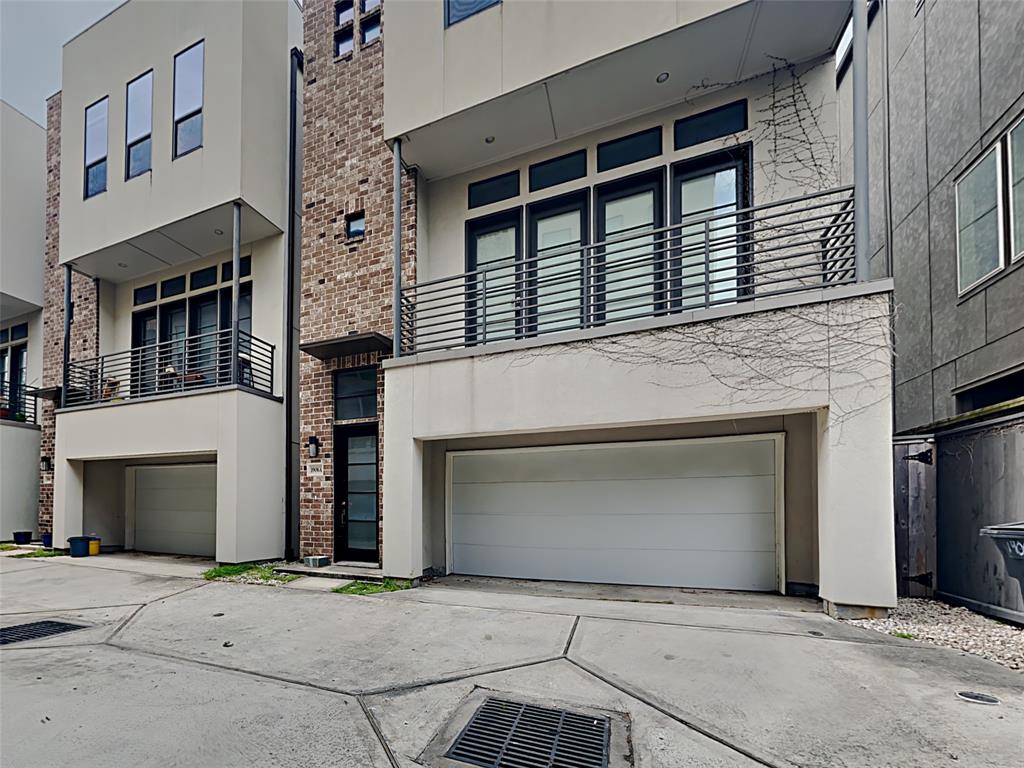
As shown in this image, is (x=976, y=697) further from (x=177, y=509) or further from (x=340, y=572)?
(x=177, y=509)

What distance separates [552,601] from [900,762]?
11.5 ft

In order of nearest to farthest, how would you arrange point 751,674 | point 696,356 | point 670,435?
point 751,674 < point 696,356 < point 670,435

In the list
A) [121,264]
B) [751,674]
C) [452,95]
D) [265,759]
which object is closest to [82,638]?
[265,759]

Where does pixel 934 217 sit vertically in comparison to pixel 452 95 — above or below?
below

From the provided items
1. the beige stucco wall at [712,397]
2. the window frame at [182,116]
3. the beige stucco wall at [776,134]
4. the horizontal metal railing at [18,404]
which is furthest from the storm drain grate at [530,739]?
the horizontal metal railing at [18,404]

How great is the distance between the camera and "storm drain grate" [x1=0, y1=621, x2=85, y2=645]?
15.2 feet

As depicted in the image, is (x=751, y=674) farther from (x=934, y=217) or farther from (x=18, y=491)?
(x=18, y=491)

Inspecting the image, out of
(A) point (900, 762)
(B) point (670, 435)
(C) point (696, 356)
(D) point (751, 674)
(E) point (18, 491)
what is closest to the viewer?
(A) point (900, 762)

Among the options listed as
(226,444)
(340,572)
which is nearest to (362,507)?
(340,572)

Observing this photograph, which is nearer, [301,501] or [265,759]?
[265,759]

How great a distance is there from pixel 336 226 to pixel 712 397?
6254 millimetres

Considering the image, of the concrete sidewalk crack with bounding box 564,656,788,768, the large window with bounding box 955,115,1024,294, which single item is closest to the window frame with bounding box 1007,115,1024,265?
the large window with bounding box 955,115,1024,294

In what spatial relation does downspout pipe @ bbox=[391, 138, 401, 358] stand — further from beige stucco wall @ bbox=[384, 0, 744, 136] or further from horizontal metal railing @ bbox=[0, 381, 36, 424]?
horizontal metal railing @ bbox=[0, 381, 36, 424]

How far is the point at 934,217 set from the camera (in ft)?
27.5
